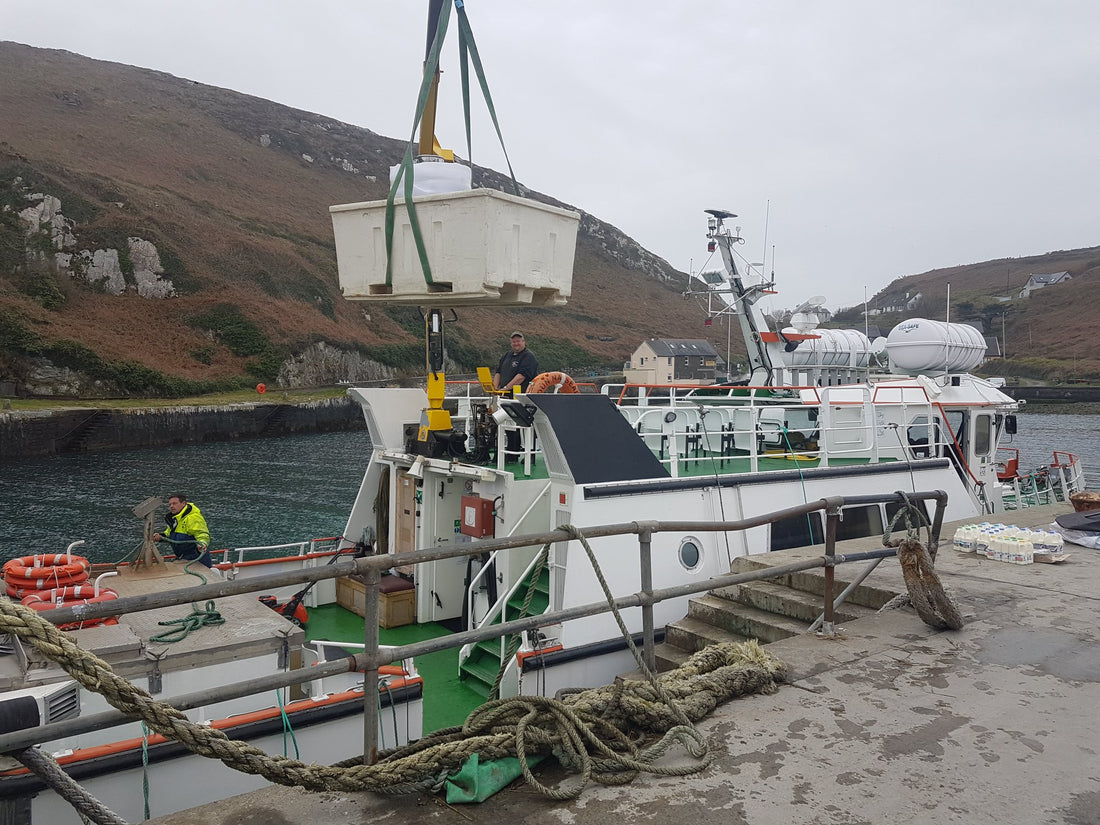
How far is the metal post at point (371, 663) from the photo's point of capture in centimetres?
334

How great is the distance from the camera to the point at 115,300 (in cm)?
5594

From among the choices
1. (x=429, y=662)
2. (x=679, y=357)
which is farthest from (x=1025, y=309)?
(x=429, y=662)

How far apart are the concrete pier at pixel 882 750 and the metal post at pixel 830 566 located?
13 cm

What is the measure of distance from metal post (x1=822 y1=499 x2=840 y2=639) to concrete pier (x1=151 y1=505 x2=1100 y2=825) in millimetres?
134

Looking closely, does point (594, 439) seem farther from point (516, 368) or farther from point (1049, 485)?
point (1049, 485)

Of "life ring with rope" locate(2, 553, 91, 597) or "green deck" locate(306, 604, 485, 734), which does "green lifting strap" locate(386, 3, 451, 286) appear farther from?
"life ring with rope" locate(2, 553, 91, 597)

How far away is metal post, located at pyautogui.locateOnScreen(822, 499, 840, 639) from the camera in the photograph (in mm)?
5605

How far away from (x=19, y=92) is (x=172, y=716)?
136 metres

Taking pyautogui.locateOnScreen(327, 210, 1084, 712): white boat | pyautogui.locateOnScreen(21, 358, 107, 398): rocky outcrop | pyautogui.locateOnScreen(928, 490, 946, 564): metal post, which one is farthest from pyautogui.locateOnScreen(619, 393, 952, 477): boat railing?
pyautogui.locateOnScreen(21, 358, 107, 398): rocky outcrop

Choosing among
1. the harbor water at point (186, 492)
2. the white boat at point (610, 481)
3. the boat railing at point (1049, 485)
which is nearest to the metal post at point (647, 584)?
the white boat at point (610, 481)

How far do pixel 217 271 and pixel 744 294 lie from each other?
2378 inches

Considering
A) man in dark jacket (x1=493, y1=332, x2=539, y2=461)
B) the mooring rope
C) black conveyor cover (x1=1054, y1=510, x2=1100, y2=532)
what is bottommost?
black conveyor cover (x1=1054, y1=510, x2=1100, y2=532)

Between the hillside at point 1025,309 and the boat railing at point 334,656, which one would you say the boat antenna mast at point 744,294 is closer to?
the boat railing at point 334,656

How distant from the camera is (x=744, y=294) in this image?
17.0m
